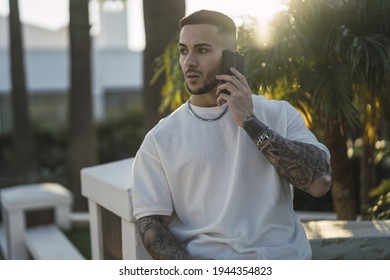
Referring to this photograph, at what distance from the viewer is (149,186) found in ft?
7.96

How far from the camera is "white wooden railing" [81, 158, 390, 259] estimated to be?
9.10ft

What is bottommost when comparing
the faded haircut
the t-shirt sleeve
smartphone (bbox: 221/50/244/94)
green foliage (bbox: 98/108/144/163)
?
green foliage (bbox: 98/108/144/163)

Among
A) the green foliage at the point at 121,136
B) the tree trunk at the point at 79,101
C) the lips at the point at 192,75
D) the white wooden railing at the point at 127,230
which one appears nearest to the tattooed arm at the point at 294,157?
the lips at the point at 192,75

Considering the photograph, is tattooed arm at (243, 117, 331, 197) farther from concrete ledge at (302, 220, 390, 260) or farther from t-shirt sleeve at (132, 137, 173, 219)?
concrete ledge at (302, 220, 390, 260)

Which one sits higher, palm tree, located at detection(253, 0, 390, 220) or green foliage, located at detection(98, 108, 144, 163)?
palm tree, located at detection(253, 0, 390, 220)

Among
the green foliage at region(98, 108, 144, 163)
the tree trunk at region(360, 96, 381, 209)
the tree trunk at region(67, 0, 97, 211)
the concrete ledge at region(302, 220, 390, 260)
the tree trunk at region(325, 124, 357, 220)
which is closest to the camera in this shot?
the concrete ledge at region(302, 220, 390, 260)

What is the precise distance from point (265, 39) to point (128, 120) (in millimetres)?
11091

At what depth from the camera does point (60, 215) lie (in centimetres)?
721

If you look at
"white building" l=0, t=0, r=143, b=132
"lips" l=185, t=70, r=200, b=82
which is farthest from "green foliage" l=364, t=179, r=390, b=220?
"white building" l=0, t=0, r=143, b=132

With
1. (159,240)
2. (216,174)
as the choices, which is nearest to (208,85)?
(216,174)

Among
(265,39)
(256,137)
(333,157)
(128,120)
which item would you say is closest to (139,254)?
(256,137)

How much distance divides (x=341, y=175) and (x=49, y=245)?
115 inches

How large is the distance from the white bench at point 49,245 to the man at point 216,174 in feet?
8.77

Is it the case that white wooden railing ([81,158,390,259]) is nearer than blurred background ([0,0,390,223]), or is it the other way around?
white wooden railing ([81,158,390,259])
